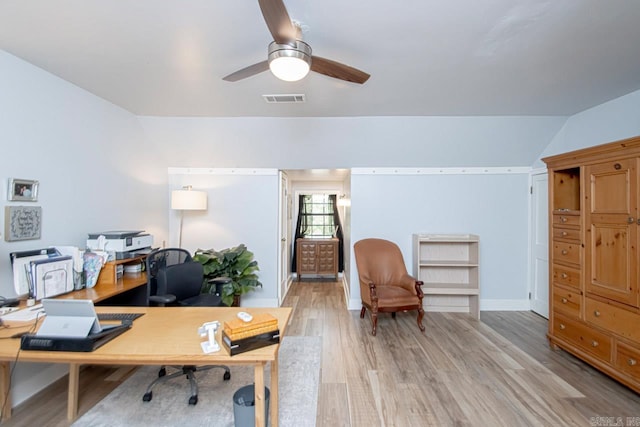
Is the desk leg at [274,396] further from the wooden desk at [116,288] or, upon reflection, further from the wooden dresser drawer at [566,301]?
the wooden dresser drawer at [566,301]

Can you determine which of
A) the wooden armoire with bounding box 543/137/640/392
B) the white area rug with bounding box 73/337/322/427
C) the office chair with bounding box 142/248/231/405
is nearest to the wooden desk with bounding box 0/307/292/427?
the white area rug with bounding box 73/337/322/427

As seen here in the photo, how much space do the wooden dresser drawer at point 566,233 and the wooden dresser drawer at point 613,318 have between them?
565 mm

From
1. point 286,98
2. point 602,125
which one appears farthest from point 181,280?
point 602,125

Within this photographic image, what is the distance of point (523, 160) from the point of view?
3994 mm

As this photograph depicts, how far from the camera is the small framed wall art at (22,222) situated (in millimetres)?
2078

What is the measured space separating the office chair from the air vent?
1820mm

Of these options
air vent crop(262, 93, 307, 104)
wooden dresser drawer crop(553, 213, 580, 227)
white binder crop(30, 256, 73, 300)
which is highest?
air vent crop(262, 93, 307, 104)

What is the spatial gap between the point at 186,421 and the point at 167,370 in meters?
0.77

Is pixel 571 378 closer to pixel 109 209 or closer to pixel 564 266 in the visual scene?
pixel 564 266

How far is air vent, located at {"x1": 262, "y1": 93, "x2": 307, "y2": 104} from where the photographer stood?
110 inches

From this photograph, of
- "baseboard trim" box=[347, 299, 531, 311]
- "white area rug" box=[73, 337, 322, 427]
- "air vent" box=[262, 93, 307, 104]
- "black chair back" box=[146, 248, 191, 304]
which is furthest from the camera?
"baseboard trim" box=[347, 299, 531, 311]

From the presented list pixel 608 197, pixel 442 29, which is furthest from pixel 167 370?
pixel 608 197

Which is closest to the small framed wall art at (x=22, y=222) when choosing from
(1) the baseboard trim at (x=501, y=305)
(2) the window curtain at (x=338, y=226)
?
(1) the baseboard trim at (x=501, y=305)

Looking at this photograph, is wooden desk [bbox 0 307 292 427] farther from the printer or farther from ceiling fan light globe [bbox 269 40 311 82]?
ceiling fan light globe [bbox 269 40 311 82]
